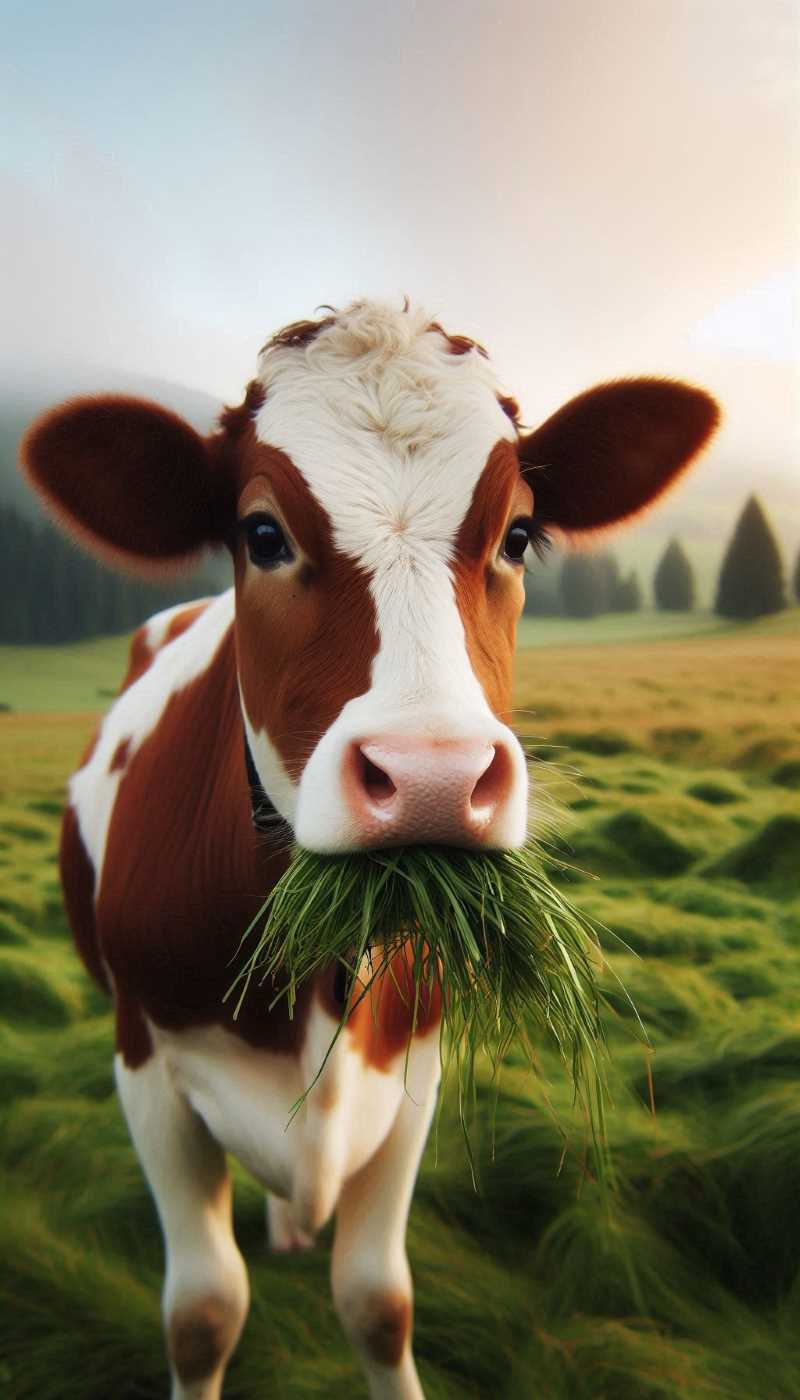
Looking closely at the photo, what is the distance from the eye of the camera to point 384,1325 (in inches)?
86.2

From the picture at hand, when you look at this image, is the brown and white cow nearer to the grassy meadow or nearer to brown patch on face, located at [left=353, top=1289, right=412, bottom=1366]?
brown patch on face, located at [left=353, top=1289, right=412, bottom=1366]

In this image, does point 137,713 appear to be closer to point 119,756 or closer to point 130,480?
point 119,756

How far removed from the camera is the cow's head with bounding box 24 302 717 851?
1281 millimetres

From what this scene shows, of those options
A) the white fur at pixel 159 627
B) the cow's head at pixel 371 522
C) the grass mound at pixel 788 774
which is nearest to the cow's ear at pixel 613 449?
the cow's head at pixel 371 522

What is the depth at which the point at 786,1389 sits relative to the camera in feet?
7.68

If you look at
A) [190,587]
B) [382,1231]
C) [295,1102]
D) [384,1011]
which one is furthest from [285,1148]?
[190,587]

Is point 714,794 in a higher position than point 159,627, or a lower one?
lower

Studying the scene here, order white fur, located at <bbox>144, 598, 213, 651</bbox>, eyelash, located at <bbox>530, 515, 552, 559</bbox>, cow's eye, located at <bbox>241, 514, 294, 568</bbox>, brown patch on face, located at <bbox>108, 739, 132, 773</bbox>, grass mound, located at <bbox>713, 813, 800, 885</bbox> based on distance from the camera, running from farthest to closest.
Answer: grass mound, located at <bbox>713, 813, 800, 885</bbox>
white fur, located at <bbox>144, 598, 213, 651</bbox>
brown patch on face, located at <bbox>108, 739, 132, 773</bbox>
eyelash, located at <bbox>530, 515, 552, 559</bbox>
cow's eye, located at <bbox>241, 514, 294, 568</bbox>

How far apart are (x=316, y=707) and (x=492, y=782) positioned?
0.32m

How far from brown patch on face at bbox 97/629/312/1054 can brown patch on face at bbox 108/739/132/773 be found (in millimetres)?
342

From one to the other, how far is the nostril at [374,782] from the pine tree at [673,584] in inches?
230

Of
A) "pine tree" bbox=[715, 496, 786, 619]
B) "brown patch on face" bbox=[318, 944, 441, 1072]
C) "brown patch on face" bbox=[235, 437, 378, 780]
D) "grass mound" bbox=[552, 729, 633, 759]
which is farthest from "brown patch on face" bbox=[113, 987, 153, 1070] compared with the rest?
"pine tree" bbox=[715, 496, 786, 619]

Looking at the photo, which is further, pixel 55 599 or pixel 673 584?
pixel 55 599

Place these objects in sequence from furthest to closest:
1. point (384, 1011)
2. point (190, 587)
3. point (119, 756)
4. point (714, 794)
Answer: point (190, 587)
point (714, 794)
point (119, 756)
point (384, 1011)
